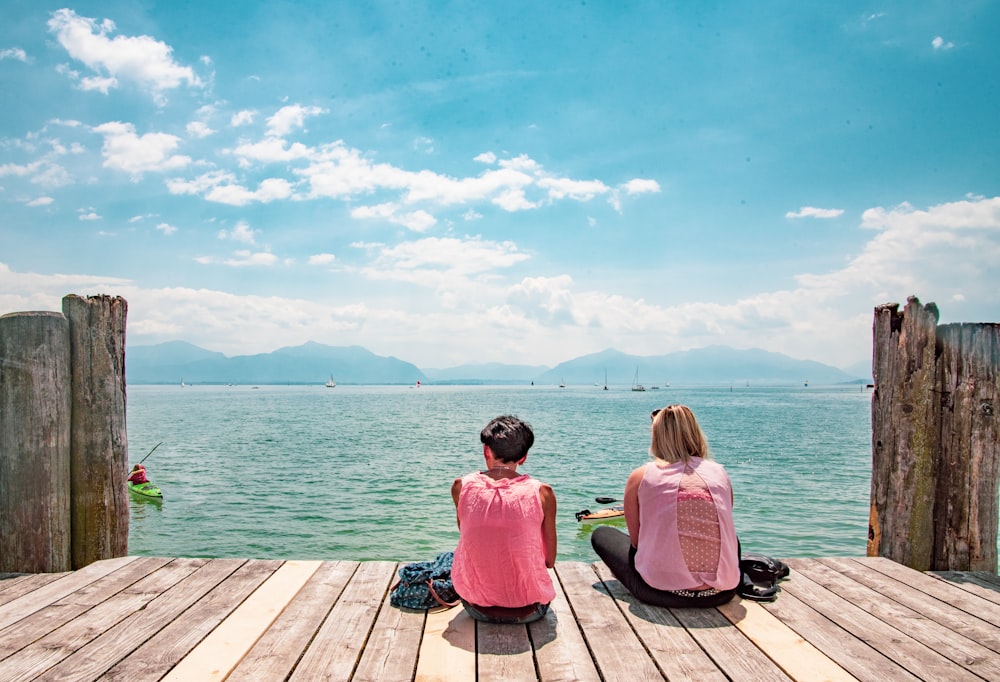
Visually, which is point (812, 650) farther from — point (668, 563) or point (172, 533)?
point (172, 533)

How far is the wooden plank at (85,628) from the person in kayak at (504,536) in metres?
2.47

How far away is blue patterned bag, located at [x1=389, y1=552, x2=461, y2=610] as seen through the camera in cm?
466

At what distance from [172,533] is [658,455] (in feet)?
53.3

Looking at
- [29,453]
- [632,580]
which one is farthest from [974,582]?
[29,453]

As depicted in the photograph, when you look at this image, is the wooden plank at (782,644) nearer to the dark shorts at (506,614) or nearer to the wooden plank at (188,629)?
the dark shorts at (506,614)

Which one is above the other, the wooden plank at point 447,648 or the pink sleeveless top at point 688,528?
the pink sleeveless top at point 688,528

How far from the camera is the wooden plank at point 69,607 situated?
411cm

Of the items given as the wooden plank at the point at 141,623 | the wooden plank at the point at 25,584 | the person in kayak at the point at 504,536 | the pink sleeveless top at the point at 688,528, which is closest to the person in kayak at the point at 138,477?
the wooden plank at the point at 25,584

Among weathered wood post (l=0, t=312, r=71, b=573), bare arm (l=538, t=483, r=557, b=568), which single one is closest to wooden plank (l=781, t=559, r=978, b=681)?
bare arm (l=538, t=483, r=557, b=568)

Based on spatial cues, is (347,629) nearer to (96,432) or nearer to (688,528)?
(688,528)

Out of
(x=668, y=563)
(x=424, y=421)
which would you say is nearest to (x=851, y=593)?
(x=668, y=563)

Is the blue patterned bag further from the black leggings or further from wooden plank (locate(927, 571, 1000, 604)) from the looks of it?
wooden plank (locate(927, 571, 1000, 604))

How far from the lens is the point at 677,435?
15.4 ft

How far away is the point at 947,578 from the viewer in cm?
556
